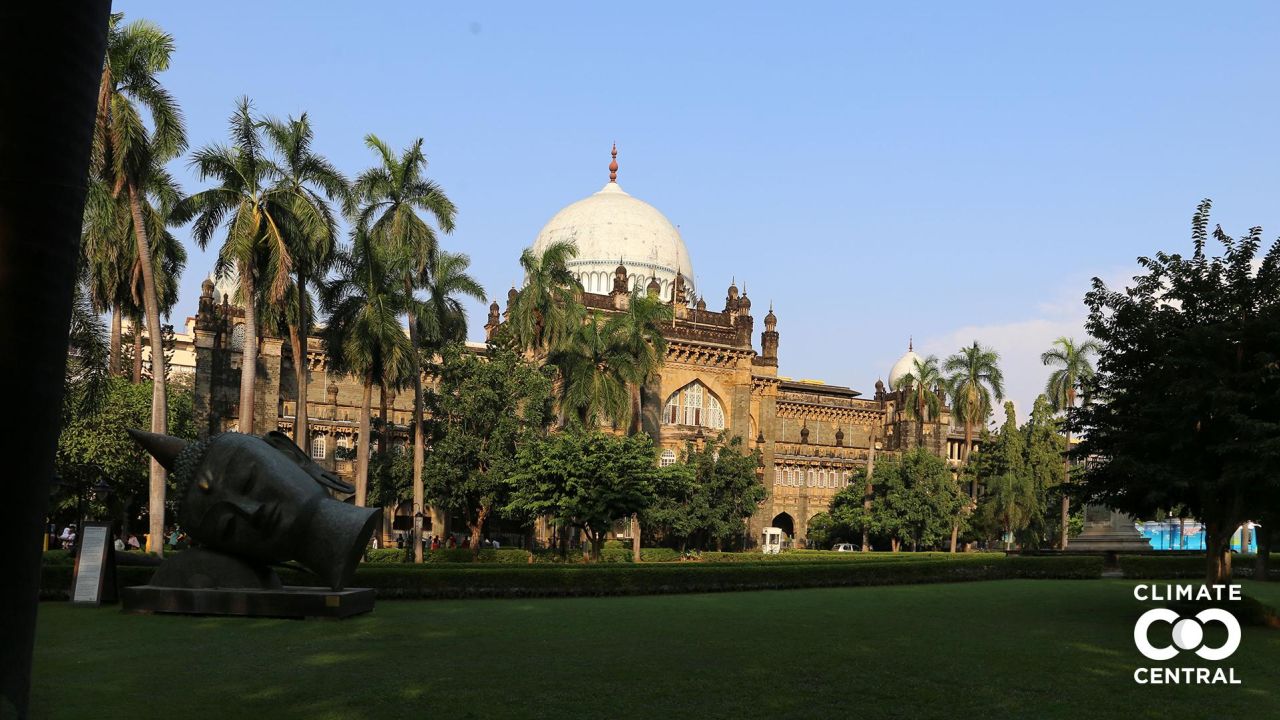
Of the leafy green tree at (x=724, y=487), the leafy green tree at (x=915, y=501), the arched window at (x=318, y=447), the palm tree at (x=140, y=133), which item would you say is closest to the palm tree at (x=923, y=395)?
the leafy green tree at (x=915, y=501)

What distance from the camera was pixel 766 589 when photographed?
2961 cm

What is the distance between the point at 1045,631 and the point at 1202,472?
3750 millimetres

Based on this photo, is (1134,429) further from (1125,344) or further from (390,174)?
(390,174)

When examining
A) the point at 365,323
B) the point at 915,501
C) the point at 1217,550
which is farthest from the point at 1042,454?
the point at 1217,550

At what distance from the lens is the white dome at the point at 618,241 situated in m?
67.2

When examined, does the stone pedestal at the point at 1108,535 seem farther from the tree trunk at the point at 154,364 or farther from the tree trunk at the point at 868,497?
the tree trunk at the point at 154,364

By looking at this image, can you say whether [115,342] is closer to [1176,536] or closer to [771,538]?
[771,538]

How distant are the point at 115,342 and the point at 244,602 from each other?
2794 centimetres

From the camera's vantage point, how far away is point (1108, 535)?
43062 mm

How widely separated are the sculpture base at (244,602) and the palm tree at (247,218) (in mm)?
12554

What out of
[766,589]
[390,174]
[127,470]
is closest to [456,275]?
[390,174]

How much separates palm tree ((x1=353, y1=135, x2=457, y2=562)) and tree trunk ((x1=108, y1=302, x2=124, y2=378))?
30.9 feet

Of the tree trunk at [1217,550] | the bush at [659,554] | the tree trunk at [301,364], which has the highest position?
the tree trunk at [301,364]

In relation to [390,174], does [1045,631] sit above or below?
below
